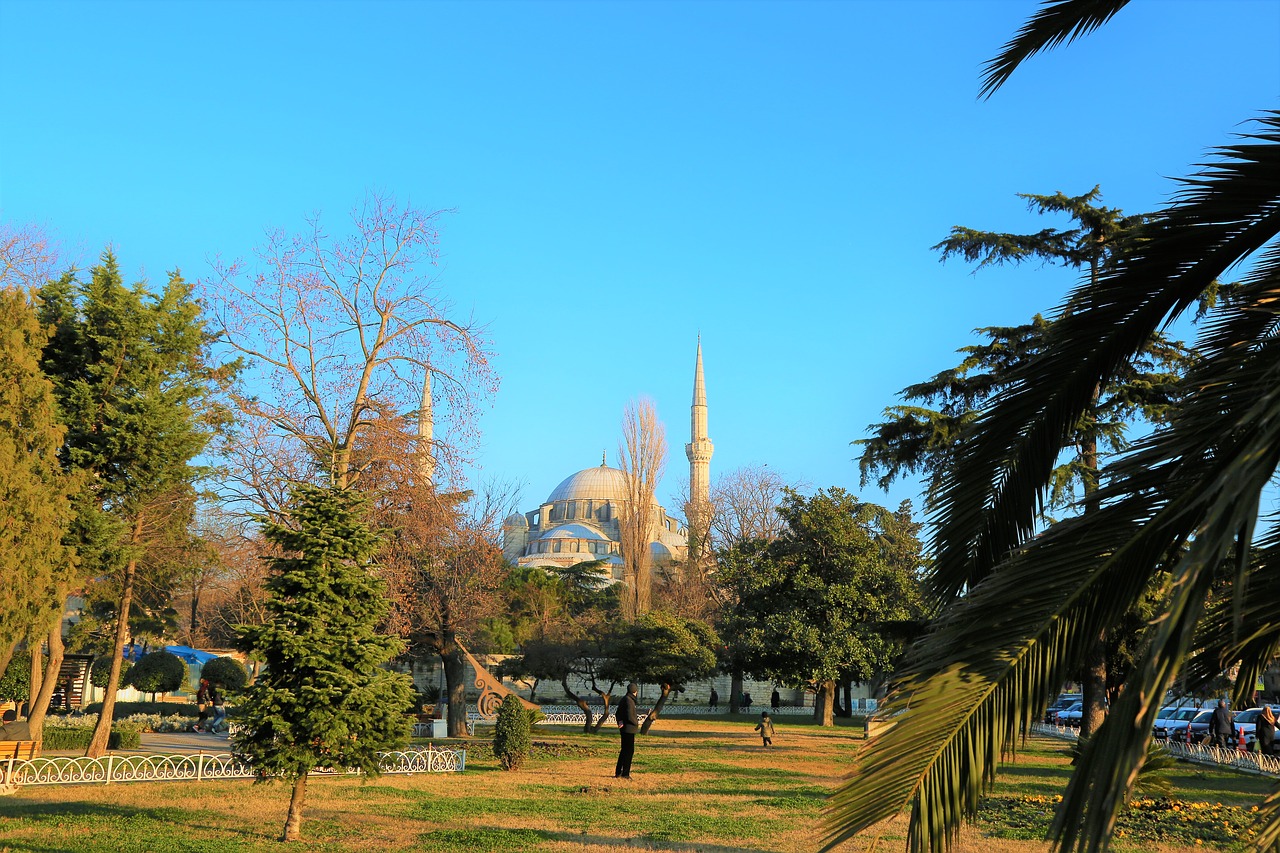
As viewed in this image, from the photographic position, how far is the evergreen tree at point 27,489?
43.5 feet

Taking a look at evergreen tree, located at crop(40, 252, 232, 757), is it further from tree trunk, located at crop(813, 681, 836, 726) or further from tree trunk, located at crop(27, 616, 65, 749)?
tree trunk, located at crop(813, 681, 836, 726)

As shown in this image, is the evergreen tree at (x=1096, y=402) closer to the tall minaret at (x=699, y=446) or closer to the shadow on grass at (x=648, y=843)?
the shadow on grass at (x=648, y=843)

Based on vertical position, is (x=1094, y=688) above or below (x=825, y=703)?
above

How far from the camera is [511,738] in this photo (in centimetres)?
1764

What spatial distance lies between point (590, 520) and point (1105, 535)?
100956mm

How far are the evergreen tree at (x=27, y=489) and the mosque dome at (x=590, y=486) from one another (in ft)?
292

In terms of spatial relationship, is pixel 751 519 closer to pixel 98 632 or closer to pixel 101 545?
pixel 98 632

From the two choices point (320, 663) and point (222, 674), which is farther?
point (222, 674)

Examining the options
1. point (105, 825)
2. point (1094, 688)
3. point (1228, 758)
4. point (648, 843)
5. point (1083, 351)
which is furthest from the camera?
point (1228, 758)

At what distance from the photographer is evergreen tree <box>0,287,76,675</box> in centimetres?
1327

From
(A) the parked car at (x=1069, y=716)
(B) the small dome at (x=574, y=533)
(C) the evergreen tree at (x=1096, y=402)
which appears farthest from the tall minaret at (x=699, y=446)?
(C) the evergreen tree at (x=1096, y=402)

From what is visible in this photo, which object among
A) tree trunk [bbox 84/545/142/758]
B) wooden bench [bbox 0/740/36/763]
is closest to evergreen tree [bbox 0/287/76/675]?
wooden bench [bbox 0/740/36/763]

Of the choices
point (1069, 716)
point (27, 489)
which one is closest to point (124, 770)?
point (27, 489)

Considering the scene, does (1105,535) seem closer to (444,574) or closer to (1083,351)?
(1083,351)
